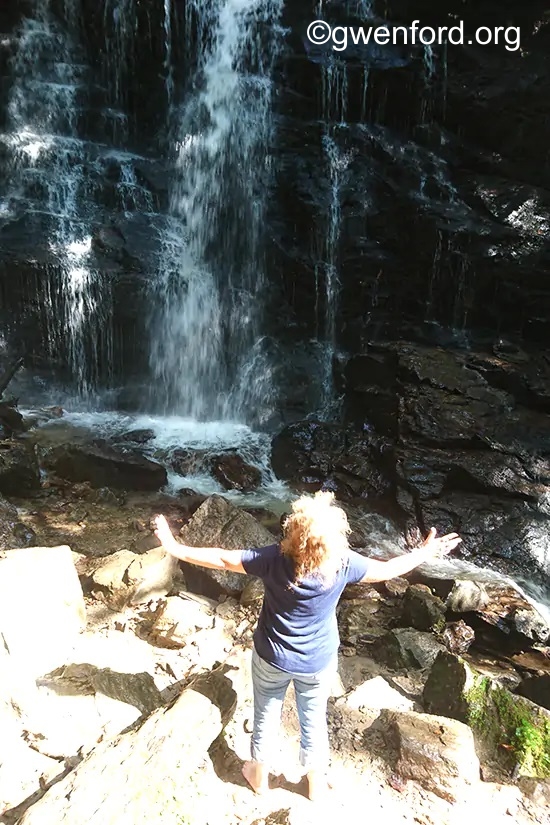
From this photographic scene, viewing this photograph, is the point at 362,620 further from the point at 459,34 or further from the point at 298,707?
the point at 459,34

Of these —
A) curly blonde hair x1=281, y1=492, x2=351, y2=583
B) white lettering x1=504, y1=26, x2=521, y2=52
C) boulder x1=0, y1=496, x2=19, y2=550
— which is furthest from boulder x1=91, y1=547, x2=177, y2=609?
white lettering x1=504, y1=26, x2=521, y2=52

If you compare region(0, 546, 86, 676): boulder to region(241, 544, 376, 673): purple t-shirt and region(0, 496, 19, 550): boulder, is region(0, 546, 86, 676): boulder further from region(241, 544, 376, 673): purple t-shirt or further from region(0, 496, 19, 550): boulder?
region(0, 496, 19, 550): boulder

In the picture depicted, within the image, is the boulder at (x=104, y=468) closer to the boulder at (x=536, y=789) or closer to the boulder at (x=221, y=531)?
the boulder at (x=221, y=531)

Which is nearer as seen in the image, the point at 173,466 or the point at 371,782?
the point at 371,782

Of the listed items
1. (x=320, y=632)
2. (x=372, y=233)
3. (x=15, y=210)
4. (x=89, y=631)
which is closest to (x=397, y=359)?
(x=372, y=233)

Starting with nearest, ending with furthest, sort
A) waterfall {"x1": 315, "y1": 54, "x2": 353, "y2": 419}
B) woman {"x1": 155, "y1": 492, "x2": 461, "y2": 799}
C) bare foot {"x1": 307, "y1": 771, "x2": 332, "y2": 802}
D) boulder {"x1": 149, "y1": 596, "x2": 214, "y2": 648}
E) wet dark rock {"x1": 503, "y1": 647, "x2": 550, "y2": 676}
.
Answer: woman {"x1": 155, "y1": 492, "x2": 461, "y2": 799} → bare foot {"x1": 307, "y1": 771, "x2": 332, "y2": 802} → boulder {"x1": 149, "y1": 596, "x2": 214, "y2": 648} → wet dark rock {"x1": 503, "y1": 647, "x2": 550, "y2": 676} → waterfall {"x1": 315, "y1": 54, "x2": 353, "y2": 419}

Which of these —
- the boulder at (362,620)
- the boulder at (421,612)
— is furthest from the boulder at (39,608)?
the boulder at (421,612)

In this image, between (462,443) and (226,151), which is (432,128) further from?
(462,443)

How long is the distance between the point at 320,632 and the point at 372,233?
11926mm

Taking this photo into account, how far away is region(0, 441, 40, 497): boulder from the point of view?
8.12 meters

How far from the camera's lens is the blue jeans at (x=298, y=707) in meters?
2.56

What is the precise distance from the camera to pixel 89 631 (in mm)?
4371

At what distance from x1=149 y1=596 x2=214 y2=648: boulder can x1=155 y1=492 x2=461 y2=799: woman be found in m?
1.67

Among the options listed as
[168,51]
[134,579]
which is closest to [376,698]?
[134,579]
